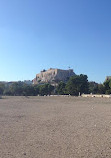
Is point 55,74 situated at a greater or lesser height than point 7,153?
greater

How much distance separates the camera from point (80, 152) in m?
7.99

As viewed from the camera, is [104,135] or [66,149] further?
[104,135]

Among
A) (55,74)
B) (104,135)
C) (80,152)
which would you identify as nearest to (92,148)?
(80,152)

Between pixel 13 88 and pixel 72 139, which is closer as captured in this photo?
pixel 72 139

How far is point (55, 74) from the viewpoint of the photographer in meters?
187

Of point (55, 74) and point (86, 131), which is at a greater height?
point (55, 74)

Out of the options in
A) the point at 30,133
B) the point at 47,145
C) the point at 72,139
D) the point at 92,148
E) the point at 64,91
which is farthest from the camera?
the point at 64,91

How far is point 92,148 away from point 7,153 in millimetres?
2987

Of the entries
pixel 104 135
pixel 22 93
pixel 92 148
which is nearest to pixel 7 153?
pixel 92 148

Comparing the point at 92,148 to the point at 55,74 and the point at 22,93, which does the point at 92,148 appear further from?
the point at 55,74

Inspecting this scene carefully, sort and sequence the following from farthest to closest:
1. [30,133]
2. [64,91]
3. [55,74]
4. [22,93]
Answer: [55,74]
[22,93]
[64,91]
[30,133]

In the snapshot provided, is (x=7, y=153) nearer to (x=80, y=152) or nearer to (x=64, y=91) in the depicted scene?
(x=80, y=152)

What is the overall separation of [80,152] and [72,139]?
204cm

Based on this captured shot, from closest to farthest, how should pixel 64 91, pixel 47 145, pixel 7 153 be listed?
1. pixel 7 153
2. pixel 47 145
3. pixel 64 91
